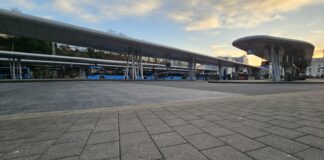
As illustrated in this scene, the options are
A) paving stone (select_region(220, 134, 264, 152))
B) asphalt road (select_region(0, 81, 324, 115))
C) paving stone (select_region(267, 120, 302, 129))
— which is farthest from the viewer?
asphalt road (select_region(0, 81, 324, 115))

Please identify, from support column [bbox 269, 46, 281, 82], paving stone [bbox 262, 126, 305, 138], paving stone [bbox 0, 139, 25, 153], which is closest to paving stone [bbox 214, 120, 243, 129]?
paving stone [bbox 262, 126, 305, 138]

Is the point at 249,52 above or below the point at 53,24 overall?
below

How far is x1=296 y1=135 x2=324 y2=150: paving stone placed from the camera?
211 cm

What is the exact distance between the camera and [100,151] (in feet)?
6.65

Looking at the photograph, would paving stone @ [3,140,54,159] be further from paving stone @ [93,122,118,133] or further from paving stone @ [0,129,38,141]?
paving stone @ [93,122,118,133]

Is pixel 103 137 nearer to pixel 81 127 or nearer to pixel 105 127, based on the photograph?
pixel 105 127

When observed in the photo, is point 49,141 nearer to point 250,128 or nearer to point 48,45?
point 250,128

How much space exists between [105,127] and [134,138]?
893 mm

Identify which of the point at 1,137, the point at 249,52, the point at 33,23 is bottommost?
the point at 1,137

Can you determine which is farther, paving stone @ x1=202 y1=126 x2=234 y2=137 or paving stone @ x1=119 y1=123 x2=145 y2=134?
paving stone @ x1=119 y1=123 x2=145 y2=134

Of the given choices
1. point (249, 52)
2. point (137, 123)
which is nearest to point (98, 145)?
point (137, 123)

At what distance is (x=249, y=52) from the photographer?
27750 mm

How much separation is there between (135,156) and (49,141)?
1.52 metres

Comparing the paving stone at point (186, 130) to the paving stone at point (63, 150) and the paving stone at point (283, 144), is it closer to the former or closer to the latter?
the paving stone at point (283, 144)
